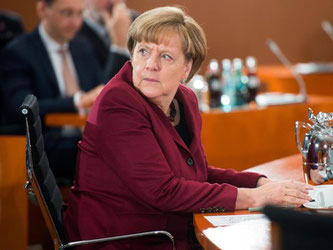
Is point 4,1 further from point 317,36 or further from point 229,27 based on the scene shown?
point 317,36

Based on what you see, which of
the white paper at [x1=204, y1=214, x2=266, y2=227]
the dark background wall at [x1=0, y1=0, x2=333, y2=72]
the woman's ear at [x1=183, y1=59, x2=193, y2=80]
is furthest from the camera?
the dark background wall at [x1=0, y1=0, x2=333, y2=72]

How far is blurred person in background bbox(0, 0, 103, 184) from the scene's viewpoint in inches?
152

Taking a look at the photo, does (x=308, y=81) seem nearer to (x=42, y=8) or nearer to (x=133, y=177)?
(x=42, y=8)

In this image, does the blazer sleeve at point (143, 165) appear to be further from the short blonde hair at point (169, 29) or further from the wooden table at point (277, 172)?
the short blonde hair at point (169, 29)

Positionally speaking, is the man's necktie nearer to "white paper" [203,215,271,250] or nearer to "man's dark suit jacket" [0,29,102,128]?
"man's dark suit jacket" [0,29,102,128]

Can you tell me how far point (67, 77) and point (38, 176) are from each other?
7.98 ft

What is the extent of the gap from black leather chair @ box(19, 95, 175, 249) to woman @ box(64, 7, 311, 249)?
68 millimetres

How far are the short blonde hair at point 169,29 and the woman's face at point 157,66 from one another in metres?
0.02

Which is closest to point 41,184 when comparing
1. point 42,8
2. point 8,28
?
point 42,8

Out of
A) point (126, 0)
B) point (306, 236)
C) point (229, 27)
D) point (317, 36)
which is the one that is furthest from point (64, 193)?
point (317, 36)

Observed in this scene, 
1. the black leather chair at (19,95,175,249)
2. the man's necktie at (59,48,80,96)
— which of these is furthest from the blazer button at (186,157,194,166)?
the man's necktie at (59,48,80,96)

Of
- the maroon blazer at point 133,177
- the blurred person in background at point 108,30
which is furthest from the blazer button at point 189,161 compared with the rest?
the blurred person in background at point 108,30

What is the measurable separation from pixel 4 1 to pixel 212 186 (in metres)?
4.93

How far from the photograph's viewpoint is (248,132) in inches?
161
